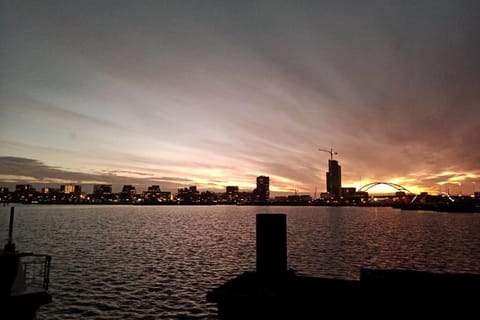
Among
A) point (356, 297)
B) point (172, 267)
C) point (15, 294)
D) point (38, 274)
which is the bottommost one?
point (172, 267)

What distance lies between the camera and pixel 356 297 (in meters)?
7.13

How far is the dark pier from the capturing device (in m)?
6.44

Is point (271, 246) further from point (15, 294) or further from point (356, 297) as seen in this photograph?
point (15, 294)

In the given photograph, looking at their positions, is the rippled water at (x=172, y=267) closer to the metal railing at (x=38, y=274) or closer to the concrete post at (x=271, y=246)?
the metal railing at (x=38, y=274)

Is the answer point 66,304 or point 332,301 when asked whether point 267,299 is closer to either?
point 332,301

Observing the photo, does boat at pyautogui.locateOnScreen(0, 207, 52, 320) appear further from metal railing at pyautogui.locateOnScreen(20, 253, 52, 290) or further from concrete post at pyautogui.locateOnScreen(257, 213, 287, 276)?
concrete post at pyautogui.locateOnScreen(257, 213, 287, 276)

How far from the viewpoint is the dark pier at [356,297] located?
6.44m

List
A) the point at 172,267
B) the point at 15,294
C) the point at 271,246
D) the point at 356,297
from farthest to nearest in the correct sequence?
the point at 172,267, the point at 15,294, the point at 271,246, the point at 356,297

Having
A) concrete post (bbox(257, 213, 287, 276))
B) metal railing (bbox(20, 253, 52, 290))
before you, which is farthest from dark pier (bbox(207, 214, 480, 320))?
metal railing (bbox(20, 253, 52, 290))

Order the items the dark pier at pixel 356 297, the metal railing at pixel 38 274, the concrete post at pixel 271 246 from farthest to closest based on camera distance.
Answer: the metal railing at pixel 38 274
the concrete post at pixel 271 246
the dark pier at pixel 356 297

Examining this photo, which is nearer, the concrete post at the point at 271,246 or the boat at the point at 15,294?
the concrete post at the point at 271,246

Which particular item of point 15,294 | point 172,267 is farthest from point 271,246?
point 172,267

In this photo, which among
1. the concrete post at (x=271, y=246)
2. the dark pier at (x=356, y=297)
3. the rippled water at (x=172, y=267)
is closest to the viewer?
the dark pier at (x=356, y=297)

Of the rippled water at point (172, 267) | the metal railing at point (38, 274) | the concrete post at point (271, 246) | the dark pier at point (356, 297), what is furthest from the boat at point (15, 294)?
the concrete post at point (271, 246)
